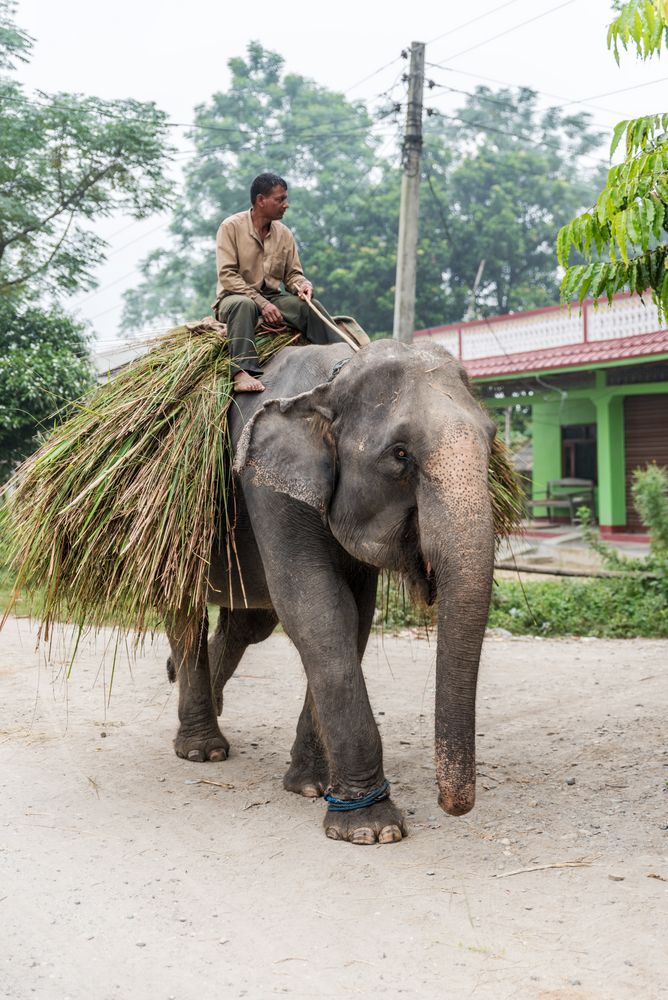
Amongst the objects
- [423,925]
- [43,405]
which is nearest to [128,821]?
[423,925]

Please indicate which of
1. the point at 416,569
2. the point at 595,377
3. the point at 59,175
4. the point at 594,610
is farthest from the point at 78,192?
the point at 416,569

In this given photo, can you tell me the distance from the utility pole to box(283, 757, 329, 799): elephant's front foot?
769cm

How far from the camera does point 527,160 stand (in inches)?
1458

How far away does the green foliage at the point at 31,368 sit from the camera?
13.7 meters

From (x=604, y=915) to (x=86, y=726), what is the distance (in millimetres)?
3701

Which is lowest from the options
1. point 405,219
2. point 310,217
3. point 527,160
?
point 405,219

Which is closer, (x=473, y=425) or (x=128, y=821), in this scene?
(x=473, y=425)

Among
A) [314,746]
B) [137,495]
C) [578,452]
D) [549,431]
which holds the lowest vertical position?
[314,746]

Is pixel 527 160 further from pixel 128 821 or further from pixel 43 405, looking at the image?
pixel 128 821

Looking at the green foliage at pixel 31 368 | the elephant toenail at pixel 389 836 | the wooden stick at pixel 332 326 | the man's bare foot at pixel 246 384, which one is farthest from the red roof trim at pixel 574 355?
the elephant toenail at pixel 389 836

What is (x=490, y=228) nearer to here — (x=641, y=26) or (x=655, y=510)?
(x=655, y=510)

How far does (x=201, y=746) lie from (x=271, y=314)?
7.50ft

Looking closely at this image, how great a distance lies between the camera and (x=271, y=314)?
15.9 feet

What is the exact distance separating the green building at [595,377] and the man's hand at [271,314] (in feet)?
36.8
